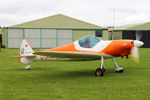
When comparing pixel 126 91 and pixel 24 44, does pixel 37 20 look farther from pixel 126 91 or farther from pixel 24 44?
pixel 126 91

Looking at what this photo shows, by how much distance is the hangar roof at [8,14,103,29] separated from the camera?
154ft

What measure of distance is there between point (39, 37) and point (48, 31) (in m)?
2.16

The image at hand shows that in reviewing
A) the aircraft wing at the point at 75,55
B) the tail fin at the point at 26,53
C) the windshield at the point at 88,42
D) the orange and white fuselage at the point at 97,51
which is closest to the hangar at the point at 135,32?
the tail fin at the point at 26,53

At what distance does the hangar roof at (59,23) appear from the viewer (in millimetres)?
46916

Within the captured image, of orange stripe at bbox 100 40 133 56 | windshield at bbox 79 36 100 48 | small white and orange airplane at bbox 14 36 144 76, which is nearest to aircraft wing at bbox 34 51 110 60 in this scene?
small white and orange airplane at bbox 14 36 144 76

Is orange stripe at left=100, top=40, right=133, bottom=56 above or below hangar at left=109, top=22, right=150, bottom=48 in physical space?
below

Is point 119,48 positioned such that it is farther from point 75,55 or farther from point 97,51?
point 75,55

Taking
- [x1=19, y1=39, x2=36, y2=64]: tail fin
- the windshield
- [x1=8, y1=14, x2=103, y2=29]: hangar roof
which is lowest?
[x1=19, y1=39, x2=36, y2=64]: tail fin

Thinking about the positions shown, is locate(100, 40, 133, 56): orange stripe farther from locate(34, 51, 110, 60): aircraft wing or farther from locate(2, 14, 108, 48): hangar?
locate(2, 14, 108, 48): hangar

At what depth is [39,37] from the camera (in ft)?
153

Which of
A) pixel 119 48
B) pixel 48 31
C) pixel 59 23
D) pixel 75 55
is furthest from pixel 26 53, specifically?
pixel 59 23

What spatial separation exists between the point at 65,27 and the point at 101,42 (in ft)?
127

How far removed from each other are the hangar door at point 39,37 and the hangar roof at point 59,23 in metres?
1.02

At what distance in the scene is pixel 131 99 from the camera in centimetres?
596
